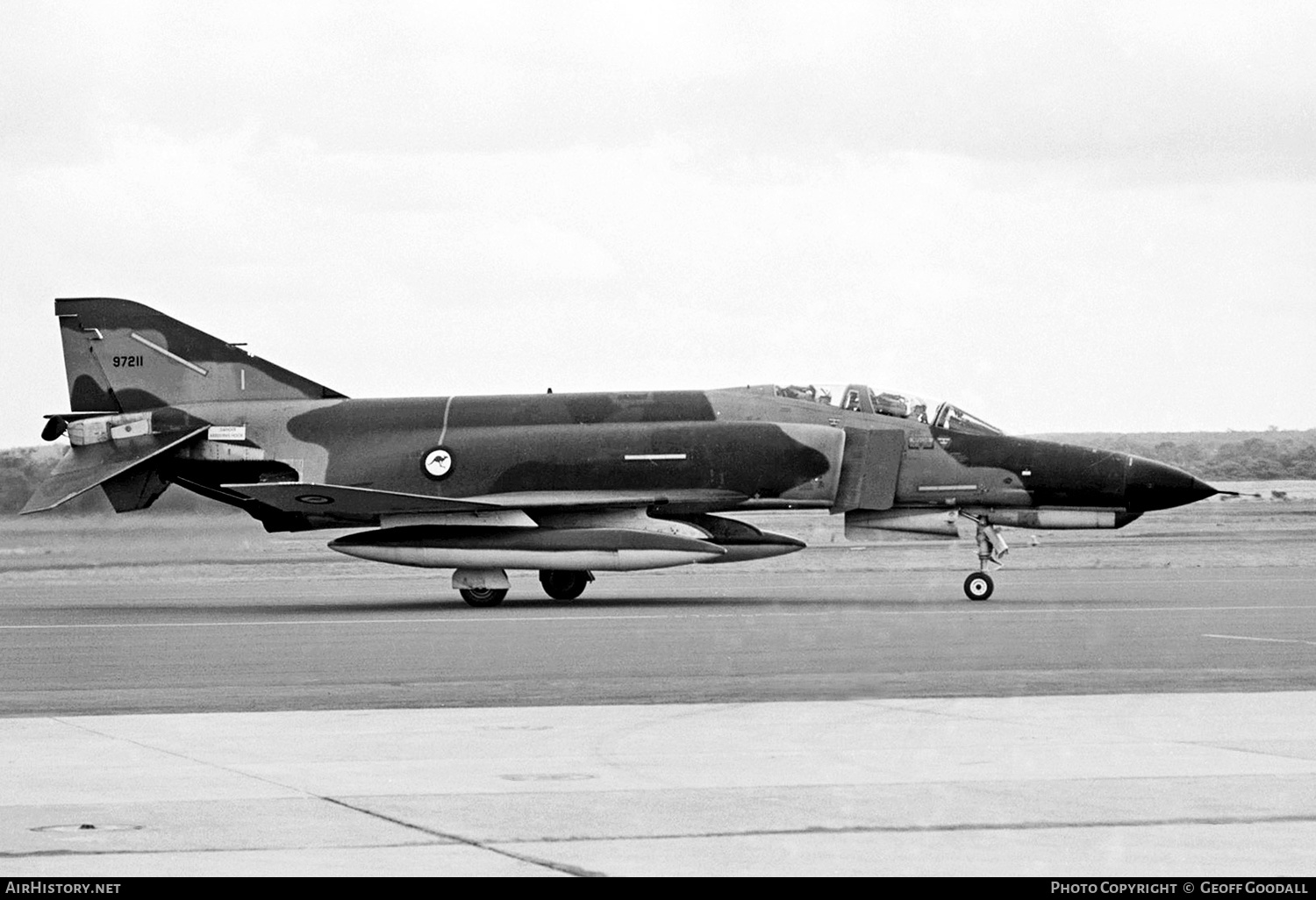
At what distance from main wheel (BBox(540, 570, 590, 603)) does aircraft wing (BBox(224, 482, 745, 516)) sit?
1412mm

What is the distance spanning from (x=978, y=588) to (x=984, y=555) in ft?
2.91

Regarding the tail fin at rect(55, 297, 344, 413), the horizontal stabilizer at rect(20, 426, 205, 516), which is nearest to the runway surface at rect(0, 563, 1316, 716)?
the horizontal stabilizer at rect(20, 426, 205, 516)

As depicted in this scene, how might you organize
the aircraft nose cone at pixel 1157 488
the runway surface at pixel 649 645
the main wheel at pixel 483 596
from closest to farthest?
the runway surface at pixel 649 645 < the aircraft nose cone at pixel 1157 488 < the main wheel at pixel 483 596

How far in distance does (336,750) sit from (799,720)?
8.93 feet

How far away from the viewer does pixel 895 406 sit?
81.5 feet

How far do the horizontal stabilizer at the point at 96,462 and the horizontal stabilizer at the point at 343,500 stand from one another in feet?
4.97

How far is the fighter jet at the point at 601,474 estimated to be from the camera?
24.0m

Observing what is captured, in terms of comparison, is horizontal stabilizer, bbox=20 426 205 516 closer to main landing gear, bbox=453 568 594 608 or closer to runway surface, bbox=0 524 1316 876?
main landing gear, bbox=453 568 594 608

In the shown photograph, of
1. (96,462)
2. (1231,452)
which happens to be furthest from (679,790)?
(1231,452)

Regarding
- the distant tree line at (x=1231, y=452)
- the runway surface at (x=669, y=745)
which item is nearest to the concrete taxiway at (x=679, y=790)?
the runway surface at (x=669, y=745)

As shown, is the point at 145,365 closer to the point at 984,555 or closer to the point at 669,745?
the point at 984,555

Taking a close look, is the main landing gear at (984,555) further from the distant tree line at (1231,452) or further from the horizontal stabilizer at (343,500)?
the distant tree line at (1231,452)

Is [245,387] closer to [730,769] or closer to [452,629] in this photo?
[452,629]

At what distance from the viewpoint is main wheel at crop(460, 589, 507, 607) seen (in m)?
24.4
